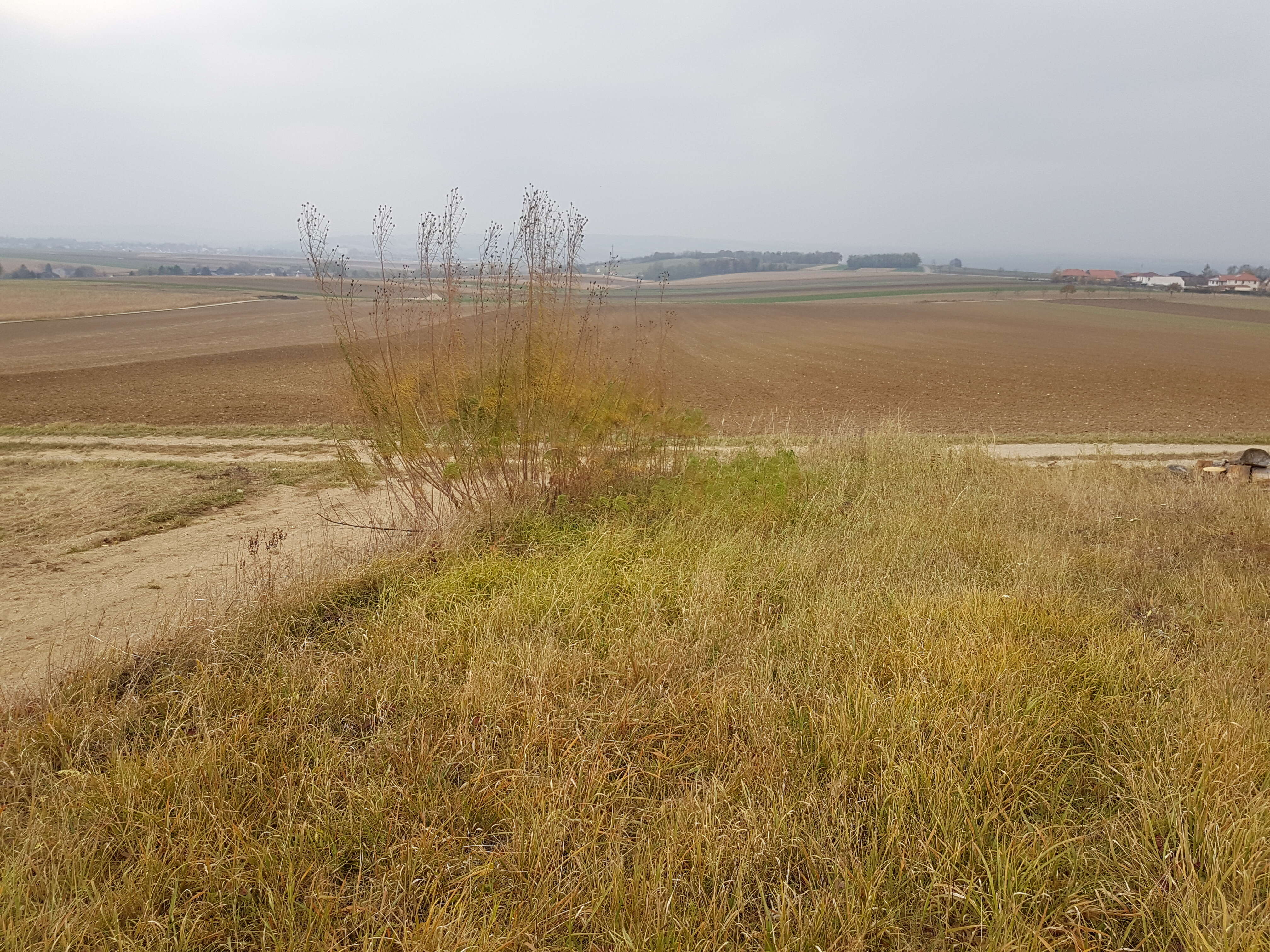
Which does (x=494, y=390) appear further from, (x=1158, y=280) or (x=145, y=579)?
(x=1158, y=280)

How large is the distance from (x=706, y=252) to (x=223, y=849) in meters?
197

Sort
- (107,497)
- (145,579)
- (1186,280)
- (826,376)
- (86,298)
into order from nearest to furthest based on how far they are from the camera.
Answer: (145,579) → (107,497) → (826,376) → (86,298) → (1186,280)

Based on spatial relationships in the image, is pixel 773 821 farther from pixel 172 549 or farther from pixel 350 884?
pixel 172 549

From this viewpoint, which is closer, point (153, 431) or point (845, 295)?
point (153, 431)

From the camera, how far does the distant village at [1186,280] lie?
107m

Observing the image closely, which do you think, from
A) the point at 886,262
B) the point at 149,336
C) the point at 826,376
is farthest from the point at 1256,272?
the point at 149,336

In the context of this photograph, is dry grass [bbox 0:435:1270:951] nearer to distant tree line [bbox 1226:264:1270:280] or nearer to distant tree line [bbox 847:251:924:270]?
Result: distant tree line [bbox 1226:264:1270:280]

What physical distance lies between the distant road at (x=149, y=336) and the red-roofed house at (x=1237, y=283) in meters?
122

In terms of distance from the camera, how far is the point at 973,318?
68.2m

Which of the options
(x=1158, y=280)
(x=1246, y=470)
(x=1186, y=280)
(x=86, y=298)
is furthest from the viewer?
(x=1158, y=280)

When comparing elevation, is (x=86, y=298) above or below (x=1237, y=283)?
below

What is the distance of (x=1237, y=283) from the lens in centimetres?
11162

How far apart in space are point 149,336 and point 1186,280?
471 feet

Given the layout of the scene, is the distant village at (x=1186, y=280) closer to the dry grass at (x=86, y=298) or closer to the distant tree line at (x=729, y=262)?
the distant tree line at (x=729, y=262)
